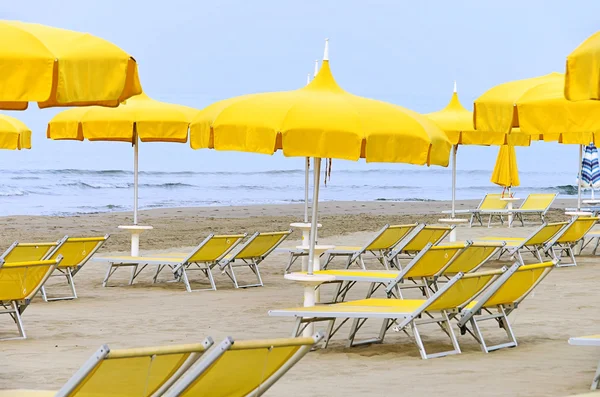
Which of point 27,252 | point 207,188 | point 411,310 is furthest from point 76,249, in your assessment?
point 207,188

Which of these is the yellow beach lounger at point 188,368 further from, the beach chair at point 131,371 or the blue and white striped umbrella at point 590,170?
the blue and white striped umbrella at point 590,170

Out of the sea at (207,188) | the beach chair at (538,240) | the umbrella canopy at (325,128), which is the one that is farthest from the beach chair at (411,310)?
the sea at (207,188)

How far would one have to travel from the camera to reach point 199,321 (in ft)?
28.3

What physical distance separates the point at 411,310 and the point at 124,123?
16.3 feet

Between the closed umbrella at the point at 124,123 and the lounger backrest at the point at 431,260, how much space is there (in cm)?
335

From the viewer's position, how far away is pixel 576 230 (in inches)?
525

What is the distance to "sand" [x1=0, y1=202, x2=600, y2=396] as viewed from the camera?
5.99 metres

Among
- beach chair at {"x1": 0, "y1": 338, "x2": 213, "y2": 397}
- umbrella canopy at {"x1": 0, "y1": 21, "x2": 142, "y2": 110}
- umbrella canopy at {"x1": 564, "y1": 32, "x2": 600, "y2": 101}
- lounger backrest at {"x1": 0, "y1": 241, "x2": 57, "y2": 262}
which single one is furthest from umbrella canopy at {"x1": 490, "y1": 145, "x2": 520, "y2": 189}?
beach chair at {"x1": 0, "y1": 338, "x2": 213, "y2": 397}

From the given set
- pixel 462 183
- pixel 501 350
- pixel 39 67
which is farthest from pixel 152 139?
pixel 462 183

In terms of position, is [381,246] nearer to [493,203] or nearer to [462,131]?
[462,131]

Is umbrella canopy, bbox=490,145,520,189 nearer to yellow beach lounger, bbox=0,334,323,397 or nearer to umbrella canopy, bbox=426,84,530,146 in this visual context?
umbrella canopy, bbox=426,84,530,146

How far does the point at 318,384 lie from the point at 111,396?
233 centimetres

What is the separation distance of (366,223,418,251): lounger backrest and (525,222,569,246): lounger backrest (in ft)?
4.82

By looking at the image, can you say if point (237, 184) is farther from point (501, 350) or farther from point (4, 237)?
point (501, 350)
